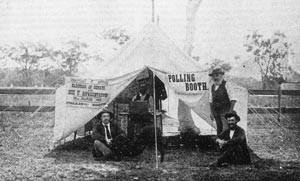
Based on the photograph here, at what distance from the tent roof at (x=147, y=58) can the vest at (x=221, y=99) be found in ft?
3.12

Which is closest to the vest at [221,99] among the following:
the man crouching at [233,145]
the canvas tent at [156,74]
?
the canvas tent at [156,74]

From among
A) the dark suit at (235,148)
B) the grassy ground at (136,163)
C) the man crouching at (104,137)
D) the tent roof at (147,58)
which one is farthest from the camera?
the tent roof at (147,58)

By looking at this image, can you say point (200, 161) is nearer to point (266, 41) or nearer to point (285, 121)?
point (285, 121)

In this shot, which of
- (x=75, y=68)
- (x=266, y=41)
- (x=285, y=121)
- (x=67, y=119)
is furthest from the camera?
(x=75, y=68)

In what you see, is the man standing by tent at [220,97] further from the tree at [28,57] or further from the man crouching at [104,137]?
the tree at [28,57]

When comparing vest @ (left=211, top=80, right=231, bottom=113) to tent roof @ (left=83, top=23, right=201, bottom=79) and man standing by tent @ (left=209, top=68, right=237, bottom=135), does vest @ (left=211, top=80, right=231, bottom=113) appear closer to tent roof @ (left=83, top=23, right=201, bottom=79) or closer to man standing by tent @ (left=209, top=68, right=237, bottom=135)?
man standing by tent @ (left=209, top=68, right=237, bottom=135)

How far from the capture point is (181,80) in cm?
643

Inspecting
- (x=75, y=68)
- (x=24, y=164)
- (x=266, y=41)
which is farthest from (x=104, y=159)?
(x=75, y=68)

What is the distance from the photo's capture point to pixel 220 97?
667cm

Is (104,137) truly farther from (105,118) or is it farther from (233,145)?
(233,145)

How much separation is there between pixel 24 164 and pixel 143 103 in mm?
2572

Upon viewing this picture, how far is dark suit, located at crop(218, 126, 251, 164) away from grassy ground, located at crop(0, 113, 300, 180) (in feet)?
0.68

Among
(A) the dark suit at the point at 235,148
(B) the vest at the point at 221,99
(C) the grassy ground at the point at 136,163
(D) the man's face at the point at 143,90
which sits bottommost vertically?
(C) the grassy ground at the point at 136,163

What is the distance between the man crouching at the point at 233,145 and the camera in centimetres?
570
